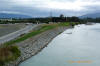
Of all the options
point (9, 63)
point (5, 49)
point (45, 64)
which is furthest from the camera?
point (45, 64)

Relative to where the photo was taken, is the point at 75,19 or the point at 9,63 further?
the point at 75,19

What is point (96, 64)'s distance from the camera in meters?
15.6

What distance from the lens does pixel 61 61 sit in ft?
54.3

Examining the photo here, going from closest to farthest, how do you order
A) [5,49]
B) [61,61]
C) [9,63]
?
[9,63], [5,49], [61,61]

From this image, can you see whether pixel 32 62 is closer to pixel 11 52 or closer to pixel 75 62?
pixel 11 52

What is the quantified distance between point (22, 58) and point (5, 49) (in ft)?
7.08

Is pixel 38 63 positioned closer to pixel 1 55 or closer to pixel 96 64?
pixel 1 55

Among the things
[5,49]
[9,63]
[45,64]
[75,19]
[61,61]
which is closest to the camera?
[9,63]

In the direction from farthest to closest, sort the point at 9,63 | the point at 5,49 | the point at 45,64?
the point at 45,64 < the point at 5,49 < the point at 9,63

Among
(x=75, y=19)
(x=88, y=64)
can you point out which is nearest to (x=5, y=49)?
(x=88, y=64)

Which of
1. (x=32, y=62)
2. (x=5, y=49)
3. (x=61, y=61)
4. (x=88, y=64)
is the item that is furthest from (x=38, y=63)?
(x=88, y=64)

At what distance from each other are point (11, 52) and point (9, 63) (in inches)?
67.7

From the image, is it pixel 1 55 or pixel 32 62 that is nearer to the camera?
pixel 1 55

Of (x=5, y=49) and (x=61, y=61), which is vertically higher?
(x=5, y=49)
